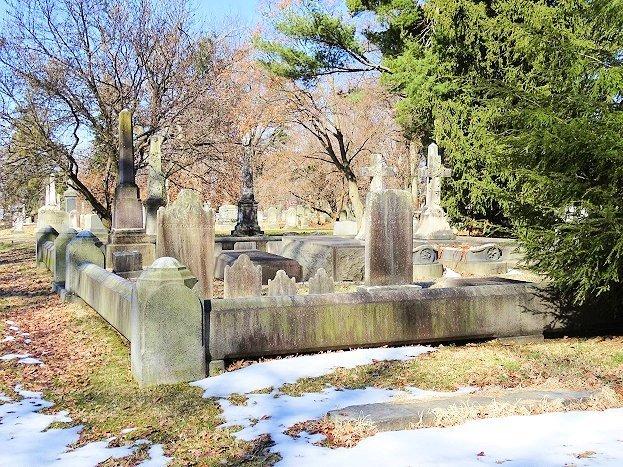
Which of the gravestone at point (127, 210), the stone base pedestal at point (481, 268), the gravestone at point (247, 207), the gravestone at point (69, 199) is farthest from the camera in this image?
the gravestone at point (69, 199)

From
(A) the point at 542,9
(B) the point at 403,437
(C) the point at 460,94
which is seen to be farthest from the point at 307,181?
(B) the point at 403,437

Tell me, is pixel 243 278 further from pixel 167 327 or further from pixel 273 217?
pixel 273 217

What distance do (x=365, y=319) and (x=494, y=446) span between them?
2909 millimetres

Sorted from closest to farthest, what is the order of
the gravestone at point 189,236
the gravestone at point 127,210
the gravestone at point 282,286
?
the gravestone at point 282,286 < the gravestone at point 189,236 < the gravestone at point 127,210

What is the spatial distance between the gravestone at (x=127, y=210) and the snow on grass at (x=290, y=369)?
1090 cm

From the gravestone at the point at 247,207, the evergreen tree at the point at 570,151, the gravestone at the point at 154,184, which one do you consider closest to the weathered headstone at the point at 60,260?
the gravestone at the point at 154,184

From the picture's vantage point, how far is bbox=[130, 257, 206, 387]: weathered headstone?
17.9 ft

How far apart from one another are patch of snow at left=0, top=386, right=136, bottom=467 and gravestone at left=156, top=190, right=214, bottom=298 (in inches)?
172

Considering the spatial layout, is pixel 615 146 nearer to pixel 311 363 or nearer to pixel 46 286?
pixel 311 363

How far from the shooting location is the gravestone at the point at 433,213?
57.7 ft

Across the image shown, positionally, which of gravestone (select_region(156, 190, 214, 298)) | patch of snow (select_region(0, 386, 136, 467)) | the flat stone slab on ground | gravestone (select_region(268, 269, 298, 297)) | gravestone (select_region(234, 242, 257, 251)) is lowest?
patch of snow (select_region(0, 386, 136, 467))

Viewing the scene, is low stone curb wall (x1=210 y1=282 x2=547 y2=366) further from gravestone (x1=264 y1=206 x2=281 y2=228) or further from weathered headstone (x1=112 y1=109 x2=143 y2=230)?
gravestone (x1=264 y1=206 x2=281 y2=228)

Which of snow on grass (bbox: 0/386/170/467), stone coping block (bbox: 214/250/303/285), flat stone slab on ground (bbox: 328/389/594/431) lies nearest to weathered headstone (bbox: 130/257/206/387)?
snow on grass (bbox: 0/386/170/467)

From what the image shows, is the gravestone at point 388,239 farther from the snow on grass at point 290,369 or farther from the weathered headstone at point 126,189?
the weathered headstone at point 126,189
